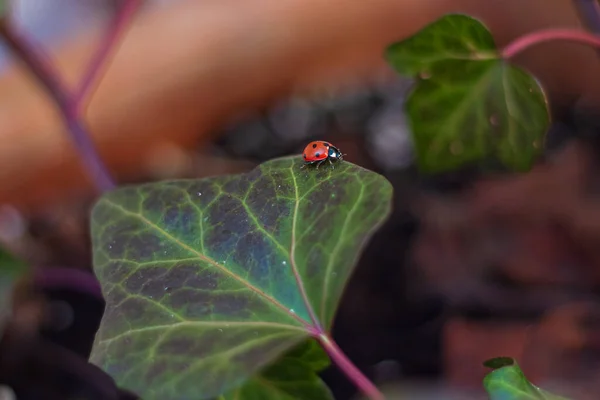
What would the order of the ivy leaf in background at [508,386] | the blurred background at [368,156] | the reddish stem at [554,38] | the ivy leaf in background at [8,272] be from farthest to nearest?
the blurred background at [368,156] < the ivy leaf in background at [8,272] < the reddish stem at [554,38] < the ivy leaf in background at [508,386]

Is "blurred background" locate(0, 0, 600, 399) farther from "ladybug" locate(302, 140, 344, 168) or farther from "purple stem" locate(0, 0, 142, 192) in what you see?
"ladybug" locate(302, 140, 344, 168)

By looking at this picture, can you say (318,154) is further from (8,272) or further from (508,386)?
(8,272)

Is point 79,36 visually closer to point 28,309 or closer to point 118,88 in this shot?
point 118,88

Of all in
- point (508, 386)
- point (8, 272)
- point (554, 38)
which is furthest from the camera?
point (8, 272)

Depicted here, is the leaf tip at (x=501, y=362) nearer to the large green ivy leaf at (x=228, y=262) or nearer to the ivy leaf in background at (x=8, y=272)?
A: the large green ivy leaf at (x=228, y=262)

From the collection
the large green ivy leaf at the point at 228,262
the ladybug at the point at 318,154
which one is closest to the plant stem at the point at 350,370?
the large green ivy leaf at the point at 228,262

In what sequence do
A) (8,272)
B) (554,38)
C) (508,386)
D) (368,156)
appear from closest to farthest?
(508,386), (554,38), (8,272), (368,156)

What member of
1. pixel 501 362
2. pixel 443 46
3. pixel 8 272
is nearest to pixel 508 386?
pixel 501 362

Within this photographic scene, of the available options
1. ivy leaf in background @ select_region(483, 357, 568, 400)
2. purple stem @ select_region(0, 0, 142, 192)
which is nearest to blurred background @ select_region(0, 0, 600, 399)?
purple stem @ select_region(0, 0, 142, 192)
